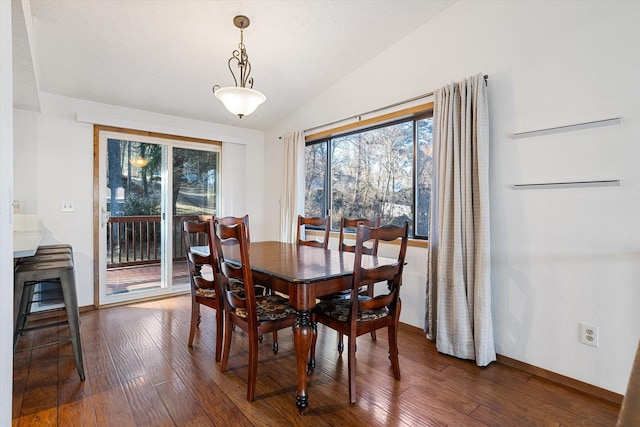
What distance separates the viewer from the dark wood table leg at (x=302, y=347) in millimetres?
1771

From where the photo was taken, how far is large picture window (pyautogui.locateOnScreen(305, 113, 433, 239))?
121 inches

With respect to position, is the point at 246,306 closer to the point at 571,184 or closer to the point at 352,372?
the point at 352,372

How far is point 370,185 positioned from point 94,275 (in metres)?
3.23

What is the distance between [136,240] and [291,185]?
205 cm

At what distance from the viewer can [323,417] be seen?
5.66 ft

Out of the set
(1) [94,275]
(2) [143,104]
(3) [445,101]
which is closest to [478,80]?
(3) [445,101]

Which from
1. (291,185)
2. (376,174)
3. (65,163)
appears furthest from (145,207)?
(376,174)

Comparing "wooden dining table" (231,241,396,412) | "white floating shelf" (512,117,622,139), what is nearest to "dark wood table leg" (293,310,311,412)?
"wooden dining table" (231,241,396,412)

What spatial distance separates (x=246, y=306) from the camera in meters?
1.90


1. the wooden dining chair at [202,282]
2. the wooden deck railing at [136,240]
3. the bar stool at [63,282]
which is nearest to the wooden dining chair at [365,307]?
the wooden dining chair at [202,282]

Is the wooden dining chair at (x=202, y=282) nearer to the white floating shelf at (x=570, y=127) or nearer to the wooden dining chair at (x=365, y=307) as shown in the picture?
the wooden dining chair at (x=365, y=307)

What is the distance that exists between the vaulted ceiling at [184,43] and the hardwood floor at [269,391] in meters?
2.15

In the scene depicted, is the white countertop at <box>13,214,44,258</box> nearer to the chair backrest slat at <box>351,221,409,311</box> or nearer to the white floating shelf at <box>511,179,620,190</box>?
the chair backrest slat at <box>351,221,409,311</box>

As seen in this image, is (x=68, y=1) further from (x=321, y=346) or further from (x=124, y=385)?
(x=321, y=346)
